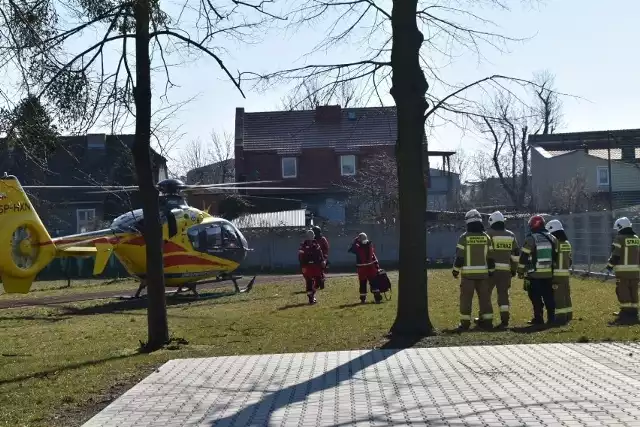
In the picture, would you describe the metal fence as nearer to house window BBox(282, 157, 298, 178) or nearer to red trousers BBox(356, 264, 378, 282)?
red trousers BBox(356, 264, 378, 282)

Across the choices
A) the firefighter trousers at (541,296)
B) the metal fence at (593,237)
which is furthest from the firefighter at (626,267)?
the metal fence at (593,237)

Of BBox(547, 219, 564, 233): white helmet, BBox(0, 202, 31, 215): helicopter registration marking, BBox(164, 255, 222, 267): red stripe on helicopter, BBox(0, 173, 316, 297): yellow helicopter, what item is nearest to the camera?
BBox(547, 219, 564, 233): white helmet

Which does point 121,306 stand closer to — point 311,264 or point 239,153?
point 311,264

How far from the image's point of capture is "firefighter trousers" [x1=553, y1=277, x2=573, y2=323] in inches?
638

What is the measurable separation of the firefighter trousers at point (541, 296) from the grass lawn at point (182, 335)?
587mm

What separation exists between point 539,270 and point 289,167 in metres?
48.4

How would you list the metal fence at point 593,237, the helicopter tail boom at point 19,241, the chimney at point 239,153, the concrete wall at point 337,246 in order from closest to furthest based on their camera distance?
the helicopter tail boom at point 19,241 → the metal fence at point 593,237 → the concrete wall at point 337,246 → the chimney at point 239,153

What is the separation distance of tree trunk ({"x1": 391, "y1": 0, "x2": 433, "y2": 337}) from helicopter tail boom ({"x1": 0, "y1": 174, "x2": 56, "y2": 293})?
9025 mm

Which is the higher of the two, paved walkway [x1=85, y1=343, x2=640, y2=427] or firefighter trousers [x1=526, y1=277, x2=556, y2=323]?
firefighter trousers [x1=526, y1=277, x2=556, y2=323]

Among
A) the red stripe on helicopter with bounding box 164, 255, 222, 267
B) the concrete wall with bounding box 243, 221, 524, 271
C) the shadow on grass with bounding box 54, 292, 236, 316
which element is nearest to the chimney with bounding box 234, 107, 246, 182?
the concrete wall with bounding box 243, 221, 524, 271

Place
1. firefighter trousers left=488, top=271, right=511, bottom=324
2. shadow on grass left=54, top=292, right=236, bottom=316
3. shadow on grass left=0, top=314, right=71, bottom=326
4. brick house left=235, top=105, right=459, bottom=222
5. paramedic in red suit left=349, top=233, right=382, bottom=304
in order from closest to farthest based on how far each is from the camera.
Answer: firefighter trousers left=488, top=271, right=511, bottom=324, shadow on grass left=0, top=314, right=71, bottom=326, paramedic in red suit left=349, top=233, right=382, bottom=304, shadow on grass left=54, top=292, right=236, bottom=316, brick house left=235, top=105, right=459, bottom=222

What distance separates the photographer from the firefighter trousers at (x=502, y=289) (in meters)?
16.1

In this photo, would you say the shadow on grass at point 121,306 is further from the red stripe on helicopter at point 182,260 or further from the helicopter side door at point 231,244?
the helicopter side door at point 231,244

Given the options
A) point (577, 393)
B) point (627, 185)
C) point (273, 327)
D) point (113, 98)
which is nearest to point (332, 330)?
point (273, 327)
